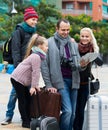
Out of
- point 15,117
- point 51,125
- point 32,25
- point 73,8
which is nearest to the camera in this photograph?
point 51,125

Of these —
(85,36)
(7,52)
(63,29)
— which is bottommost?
(7,52)

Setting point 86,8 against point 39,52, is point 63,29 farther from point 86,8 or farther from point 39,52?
point 86,8

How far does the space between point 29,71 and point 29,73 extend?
29 mm

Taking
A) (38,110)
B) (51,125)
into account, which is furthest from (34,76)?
(51,125)

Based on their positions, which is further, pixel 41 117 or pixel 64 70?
pixel 64 70

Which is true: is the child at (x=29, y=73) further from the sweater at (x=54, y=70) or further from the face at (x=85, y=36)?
the face at (x=85, y=36)

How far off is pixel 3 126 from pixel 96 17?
77.5 metres

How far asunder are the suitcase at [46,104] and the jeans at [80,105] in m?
0.64

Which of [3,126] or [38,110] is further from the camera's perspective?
[3,126]

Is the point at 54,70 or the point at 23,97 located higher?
the point at 54,70

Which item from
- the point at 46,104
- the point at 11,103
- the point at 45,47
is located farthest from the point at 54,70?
the point at 11,103

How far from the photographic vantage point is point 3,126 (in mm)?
7785

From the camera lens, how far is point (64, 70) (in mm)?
6672

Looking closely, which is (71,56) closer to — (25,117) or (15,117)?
(25,117)
